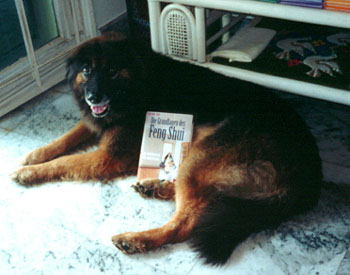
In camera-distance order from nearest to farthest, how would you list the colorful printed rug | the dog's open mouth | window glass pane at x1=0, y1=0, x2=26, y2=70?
1. the dog's open mouth
2. the colorful printed rug
3. window glass pane at x1=0, y1=0, x2=26, y2=70

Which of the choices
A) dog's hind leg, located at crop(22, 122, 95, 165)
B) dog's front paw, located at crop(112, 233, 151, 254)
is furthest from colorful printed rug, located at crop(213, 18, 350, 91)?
dog's front paw, located at crop(112, 233, 151, 254)

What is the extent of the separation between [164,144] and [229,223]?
65 centimetres

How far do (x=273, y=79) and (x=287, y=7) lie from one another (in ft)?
1.29

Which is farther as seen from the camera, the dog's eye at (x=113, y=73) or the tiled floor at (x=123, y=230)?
the dog's eye at (x=113, y=73)

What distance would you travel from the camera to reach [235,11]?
2227 mm

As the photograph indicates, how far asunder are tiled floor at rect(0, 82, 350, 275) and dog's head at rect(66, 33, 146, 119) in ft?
1.40

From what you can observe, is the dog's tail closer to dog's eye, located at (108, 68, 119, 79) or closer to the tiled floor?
the tiled floor

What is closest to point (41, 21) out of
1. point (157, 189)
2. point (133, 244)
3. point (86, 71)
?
point (86, 71)

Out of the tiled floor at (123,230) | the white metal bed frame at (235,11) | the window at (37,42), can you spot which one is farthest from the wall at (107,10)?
the tiled floor at (123,230)

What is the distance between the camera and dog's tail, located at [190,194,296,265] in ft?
5.30

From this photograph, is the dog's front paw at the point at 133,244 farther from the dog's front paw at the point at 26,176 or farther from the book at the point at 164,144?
the dog's front paw at the point at 26,176

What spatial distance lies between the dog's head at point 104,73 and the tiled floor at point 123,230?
43cm

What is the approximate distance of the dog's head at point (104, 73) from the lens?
6.44 ft

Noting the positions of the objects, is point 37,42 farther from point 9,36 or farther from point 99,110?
point 99,110
